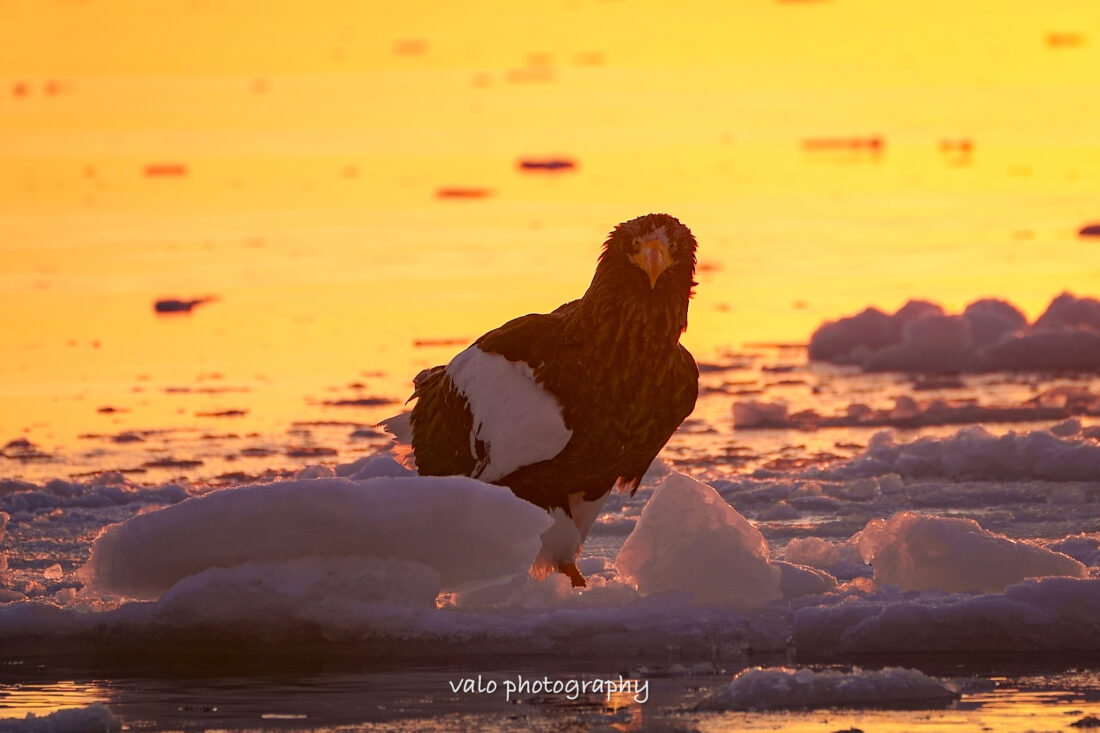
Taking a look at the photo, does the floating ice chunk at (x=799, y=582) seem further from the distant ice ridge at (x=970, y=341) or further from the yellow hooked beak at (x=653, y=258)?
the distant ice ridge at (x=970, y=341)

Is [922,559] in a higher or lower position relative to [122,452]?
lower

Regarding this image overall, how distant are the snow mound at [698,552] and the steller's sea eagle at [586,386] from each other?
18.5 inches

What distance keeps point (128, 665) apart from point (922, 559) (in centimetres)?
499

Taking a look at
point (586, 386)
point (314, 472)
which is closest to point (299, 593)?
point (586, 386)

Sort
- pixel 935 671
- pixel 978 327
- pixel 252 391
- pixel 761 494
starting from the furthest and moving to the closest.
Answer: pixel 978 327 < pixel 252 391 < pixel 761 494 < pixel 935 671

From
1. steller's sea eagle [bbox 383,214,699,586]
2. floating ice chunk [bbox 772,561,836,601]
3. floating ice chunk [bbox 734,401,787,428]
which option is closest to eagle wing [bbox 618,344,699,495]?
steller's sea eagle [bbox 383,214,699,586]

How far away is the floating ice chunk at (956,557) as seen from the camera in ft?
42.6

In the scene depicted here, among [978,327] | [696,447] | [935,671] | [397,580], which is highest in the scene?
[978,327]

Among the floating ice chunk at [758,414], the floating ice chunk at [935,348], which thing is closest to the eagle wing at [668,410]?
the floating ice chunk at [758,414]

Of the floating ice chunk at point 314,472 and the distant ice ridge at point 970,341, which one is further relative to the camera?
the distant ice ridge at point 970,341

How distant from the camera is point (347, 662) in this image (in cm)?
1197

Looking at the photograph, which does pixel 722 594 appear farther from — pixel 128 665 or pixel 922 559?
pixel 128 665

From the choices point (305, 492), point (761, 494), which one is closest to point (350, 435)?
point (761, 494)

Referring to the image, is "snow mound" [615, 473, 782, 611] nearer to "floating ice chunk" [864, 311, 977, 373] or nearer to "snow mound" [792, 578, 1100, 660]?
"snow mound" [792, 578, 1100, 660]
